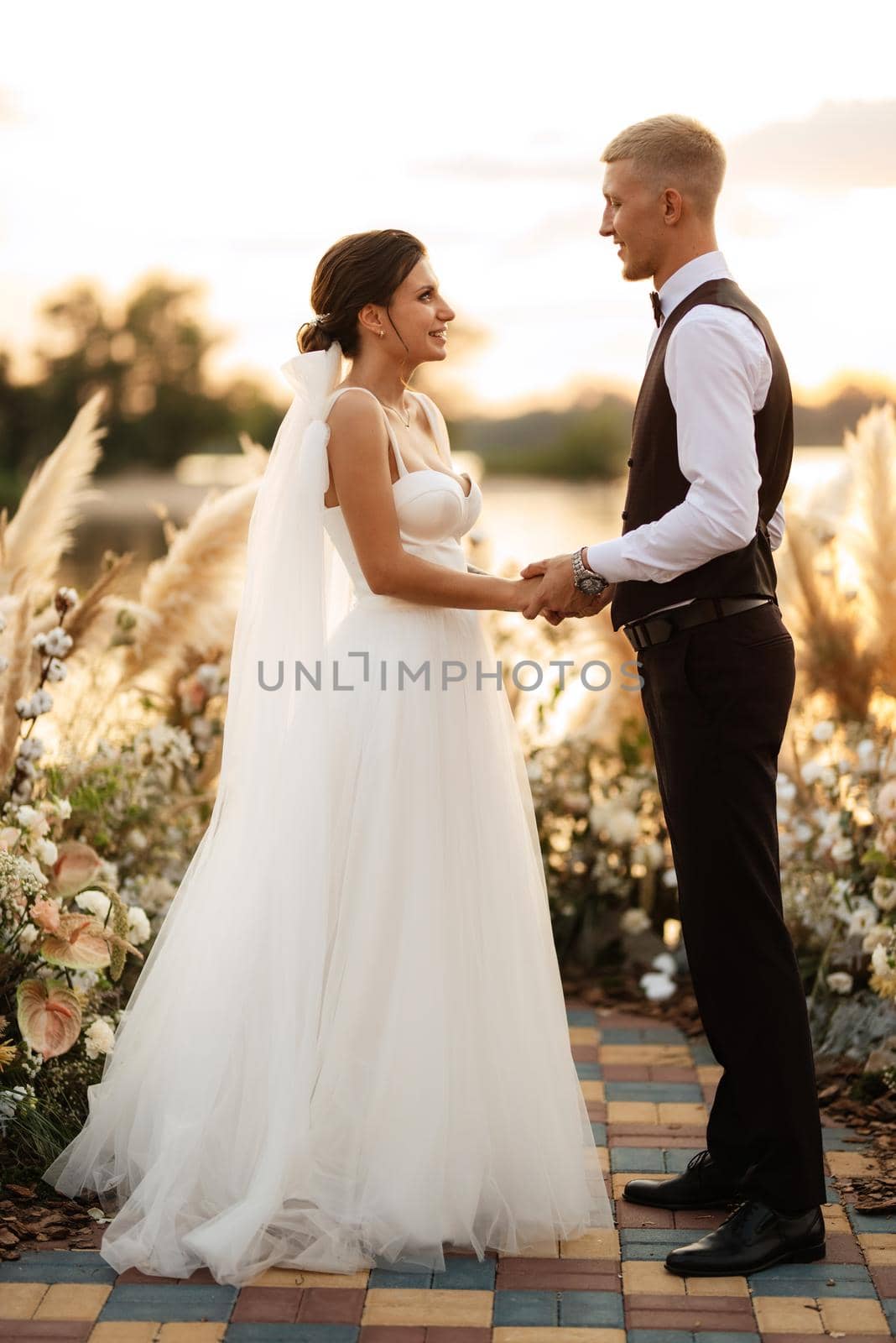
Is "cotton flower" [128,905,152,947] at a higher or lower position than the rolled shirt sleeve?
lower

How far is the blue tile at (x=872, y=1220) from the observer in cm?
284

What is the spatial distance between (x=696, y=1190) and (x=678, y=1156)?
11.1 inches

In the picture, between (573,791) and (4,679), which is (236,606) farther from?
(573,791)

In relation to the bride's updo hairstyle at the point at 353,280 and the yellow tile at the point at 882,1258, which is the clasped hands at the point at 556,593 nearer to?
the bride's updo hairstyle at the point at 353,280

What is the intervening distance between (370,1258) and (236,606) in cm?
210

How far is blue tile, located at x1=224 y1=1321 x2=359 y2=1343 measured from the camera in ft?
7.87

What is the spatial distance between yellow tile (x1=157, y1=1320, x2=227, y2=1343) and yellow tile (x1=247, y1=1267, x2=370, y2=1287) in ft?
0.50

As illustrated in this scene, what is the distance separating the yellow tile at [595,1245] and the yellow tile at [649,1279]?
0.17ft

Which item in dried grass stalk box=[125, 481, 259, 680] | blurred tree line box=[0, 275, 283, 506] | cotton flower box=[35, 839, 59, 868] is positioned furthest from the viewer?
blurred tree line box=[0, 275, 283, 506]

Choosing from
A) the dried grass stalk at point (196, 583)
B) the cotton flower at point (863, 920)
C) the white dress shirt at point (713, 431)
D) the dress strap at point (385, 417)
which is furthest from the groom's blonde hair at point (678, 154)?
the cotton flower at point (863, 920)

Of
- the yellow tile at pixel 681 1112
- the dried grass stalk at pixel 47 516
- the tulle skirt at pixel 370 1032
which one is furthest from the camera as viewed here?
the dried grass stalk at pixel 47 516

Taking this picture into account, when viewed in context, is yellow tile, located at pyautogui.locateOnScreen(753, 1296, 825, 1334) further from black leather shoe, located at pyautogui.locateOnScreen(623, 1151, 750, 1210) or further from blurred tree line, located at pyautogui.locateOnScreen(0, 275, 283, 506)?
blurred tree line, located at pyautogui.locateOnScreen(0, 275, 283, 506)

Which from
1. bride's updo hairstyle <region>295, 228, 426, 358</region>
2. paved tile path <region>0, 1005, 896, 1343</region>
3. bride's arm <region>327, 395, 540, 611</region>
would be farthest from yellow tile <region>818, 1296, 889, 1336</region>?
bride's updo hairstyle <region>295, 228, 426, 358</region>

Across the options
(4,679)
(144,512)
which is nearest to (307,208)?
(144,512)
